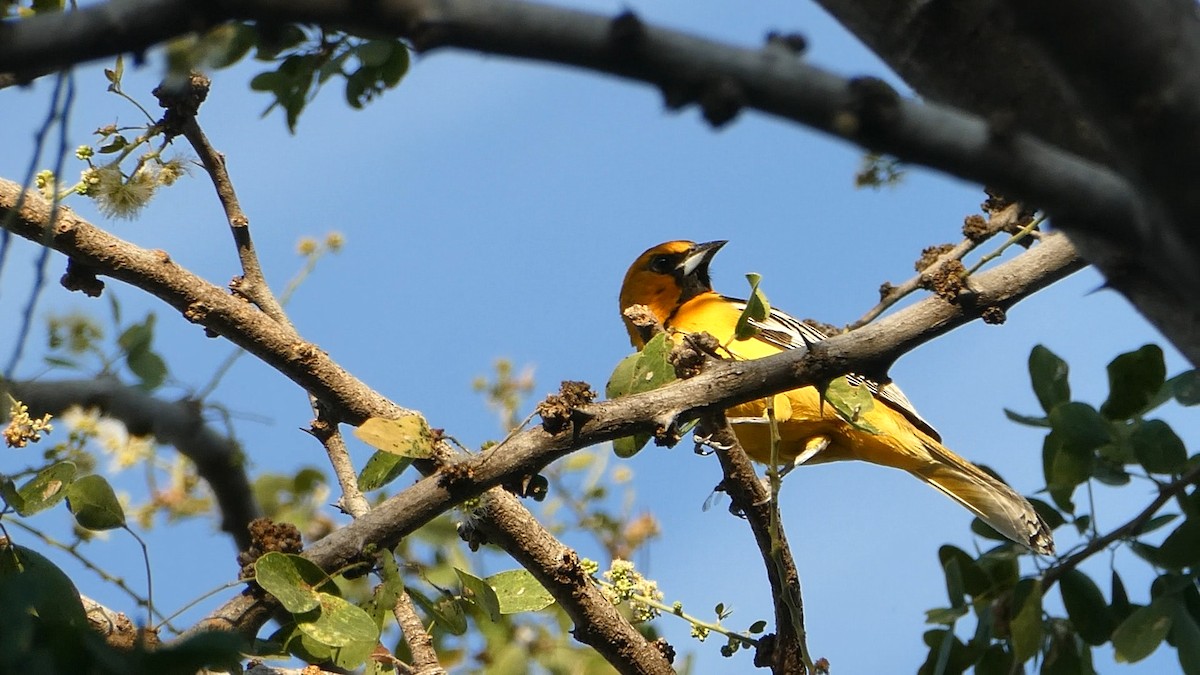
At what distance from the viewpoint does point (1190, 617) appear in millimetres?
2268

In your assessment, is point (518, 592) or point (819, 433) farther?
point (819, 433)

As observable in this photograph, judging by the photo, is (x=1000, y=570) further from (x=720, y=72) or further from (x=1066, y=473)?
(x=720, y=72)

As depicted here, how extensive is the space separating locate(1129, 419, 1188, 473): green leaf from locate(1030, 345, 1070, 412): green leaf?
174mm

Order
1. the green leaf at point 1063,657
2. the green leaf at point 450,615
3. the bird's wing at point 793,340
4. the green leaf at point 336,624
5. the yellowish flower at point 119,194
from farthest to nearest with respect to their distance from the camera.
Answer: the bird's wing at point 793,340
the green leaf at point 450,615
the yellowish flower at point 119,194
the green leaf at point 336,624
the green leaf at point 1063,657

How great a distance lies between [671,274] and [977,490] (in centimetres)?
236

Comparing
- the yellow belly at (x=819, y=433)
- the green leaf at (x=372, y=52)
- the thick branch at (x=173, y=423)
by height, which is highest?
the yellow belly at (x=819, y=433)

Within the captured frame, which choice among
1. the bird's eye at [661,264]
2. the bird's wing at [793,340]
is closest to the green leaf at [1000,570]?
the bird's wing at [793,340]

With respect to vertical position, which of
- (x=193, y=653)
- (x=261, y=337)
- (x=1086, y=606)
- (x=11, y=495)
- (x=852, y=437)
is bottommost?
(x=193, y=653)

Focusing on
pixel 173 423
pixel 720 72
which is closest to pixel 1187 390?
pixel 720 72

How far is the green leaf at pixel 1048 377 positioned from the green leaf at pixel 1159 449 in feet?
0.57

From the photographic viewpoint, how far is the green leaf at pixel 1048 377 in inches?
98.1

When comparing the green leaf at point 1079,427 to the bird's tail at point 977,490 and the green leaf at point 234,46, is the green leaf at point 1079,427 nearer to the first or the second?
the green leaf at point 234,46

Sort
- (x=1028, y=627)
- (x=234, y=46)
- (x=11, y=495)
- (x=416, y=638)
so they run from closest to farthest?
(x=1028, y=627) < (x=234, y=46) < (x=11, y=495) < (x=416, y=638)

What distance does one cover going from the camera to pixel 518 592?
3.63 m
